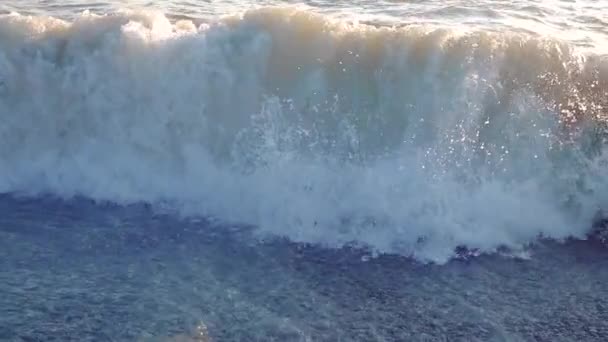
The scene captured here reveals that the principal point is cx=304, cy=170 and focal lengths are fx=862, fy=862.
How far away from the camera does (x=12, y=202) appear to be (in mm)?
9508

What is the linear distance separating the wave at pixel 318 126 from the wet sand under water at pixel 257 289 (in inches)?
21.1

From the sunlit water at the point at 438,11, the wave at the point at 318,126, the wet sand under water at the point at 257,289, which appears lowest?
the wet sand under water at the point at 257,289

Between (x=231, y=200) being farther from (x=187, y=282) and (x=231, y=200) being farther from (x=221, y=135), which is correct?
(x=187, y=282)

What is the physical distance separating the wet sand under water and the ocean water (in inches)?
1.0

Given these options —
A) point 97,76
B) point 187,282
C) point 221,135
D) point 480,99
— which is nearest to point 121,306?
point 187,282

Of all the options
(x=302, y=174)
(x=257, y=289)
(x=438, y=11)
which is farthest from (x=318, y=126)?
(x=438, y=11)

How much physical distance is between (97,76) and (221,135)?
1704 millimetres

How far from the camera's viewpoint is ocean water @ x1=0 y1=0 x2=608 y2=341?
7500 millimetres

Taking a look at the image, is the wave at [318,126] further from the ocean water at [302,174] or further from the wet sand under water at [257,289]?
the wet sand under water at [257,289]

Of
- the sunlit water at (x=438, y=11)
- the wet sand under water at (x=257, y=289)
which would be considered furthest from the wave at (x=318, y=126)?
the sunlit water at (x=438, y=11)

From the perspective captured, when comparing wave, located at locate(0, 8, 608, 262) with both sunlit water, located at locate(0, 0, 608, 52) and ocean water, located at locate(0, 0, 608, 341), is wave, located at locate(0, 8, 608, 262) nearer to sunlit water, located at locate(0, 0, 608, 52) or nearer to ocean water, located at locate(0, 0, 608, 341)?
ocean water, located at locate(0, 0, 608, 341)

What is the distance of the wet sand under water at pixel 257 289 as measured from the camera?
22.9ft

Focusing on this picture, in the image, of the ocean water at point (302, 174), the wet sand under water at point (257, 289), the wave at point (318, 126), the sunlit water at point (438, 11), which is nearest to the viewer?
the wet sand under water at point (257, 289)

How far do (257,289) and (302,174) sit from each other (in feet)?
6.94
